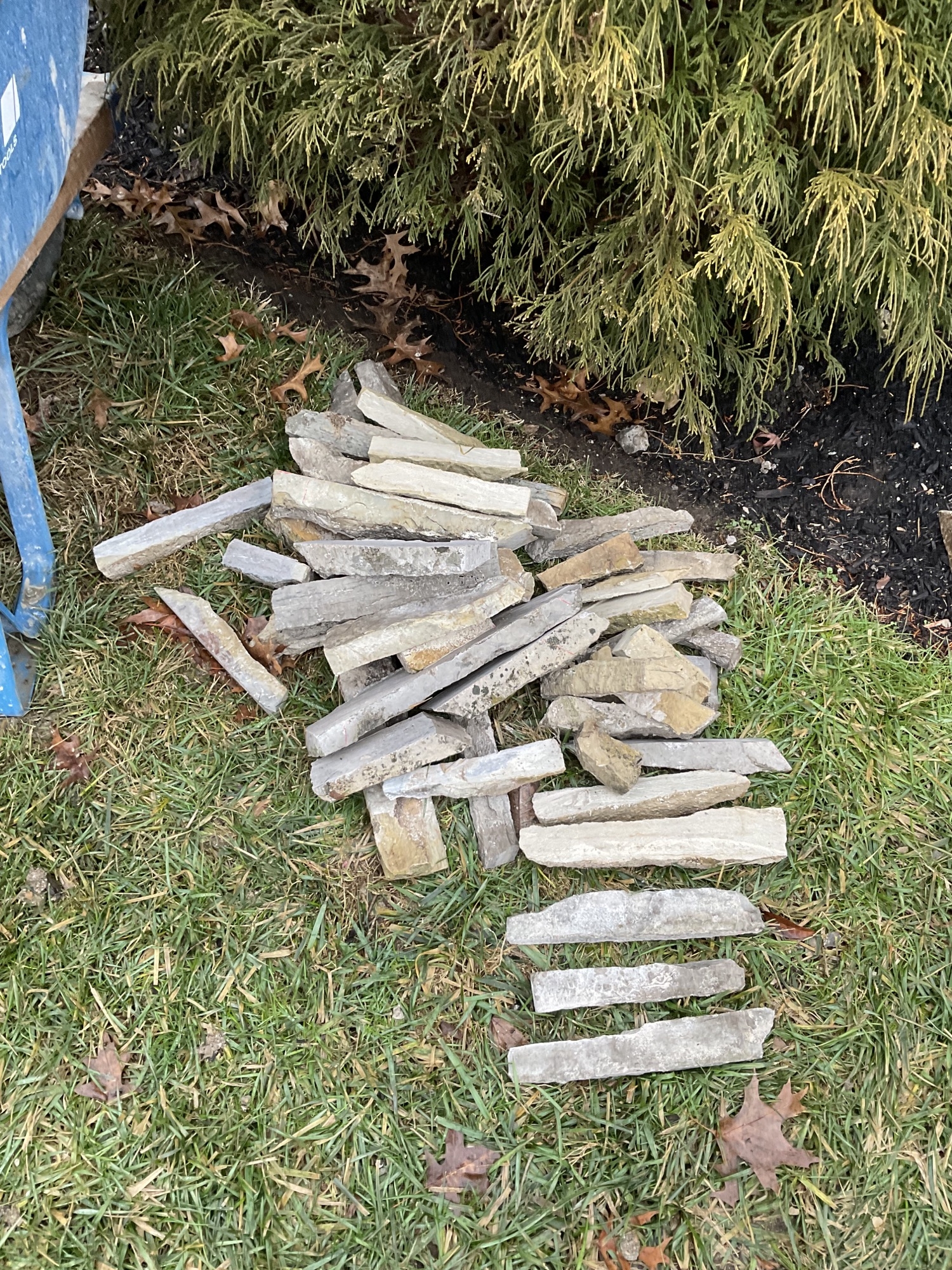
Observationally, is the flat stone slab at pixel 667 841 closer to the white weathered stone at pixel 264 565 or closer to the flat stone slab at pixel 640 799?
the flat stone slab at pixel 640 799

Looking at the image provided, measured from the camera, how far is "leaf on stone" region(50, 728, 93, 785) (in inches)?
115

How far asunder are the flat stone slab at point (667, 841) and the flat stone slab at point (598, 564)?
906 mm

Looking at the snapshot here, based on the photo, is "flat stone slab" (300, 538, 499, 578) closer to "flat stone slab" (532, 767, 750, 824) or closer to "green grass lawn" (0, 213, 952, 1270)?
"green grass lawn" (0, 213, 952, 1270)

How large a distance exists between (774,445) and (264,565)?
2390 mm

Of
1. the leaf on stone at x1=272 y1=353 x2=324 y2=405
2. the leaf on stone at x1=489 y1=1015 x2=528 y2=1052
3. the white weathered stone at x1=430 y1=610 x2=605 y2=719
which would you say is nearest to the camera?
the leaf on stone at x1=489 y1=1015 x2=528 y2=1052

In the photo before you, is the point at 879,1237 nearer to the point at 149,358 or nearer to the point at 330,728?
the point at 330,728

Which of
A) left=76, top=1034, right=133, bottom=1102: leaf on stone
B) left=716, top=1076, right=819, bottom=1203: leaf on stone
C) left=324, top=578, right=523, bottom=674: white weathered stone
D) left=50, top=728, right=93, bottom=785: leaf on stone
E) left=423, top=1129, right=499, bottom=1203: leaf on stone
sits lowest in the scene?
left=716, top=1076, right=819, bottom=1203: leaf on stone

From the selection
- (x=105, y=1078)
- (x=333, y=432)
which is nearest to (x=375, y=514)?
(x=333, y=432)

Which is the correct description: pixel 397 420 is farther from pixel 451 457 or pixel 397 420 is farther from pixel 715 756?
pixel 715 756

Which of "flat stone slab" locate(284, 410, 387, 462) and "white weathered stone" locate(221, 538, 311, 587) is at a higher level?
"flat stone slab" locate(284, 410, 387, 462)

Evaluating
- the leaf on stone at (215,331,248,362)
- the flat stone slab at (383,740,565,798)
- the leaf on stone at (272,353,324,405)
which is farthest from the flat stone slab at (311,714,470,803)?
the leaf on stone at (215,331,248,362)

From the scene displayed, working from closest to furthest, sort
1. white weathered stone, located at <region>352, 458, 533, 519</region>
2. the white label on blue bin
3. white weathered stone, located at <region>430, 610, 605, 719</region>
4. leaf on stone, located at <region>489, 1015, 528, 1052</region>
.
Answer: the white label on blue bin → leaf on stone, located at <region>489, 1015, 528, 1052</region> → white weathered stone, located at <region>430, 610, 605, 719</region> → white weathered stone, located at <region>352, 458, 533, 519</region>

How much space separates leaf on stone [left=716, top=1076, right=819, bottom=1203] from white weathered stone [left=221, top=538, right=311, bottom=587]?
2.26 metres

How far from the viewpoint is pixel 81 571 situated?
321 centimetres
